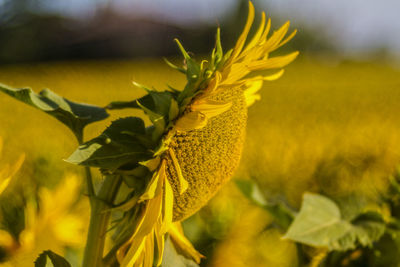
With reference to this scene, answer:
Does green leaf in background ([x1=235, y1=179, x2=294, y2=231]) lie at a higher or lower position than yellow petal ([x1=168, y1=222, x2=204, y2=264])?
lower

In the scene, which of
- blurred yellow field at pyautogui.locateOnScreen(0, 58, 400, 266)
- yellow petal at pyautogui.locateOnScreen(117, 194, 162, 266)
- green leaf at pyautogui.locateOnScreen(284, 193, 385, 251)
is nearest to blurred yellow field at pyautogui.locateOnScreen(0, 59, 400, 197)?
blurred yellow field at pyautogui.locateOnScreen(0, 58, 400, 266)

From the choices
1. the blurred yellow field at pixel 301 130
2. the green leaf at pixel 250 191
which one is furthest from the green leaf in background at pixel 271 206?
the blurred yellow field at pixel 301 130

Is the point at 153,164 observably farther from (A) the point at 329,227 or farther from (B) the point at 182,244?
(A) the point at 329,227

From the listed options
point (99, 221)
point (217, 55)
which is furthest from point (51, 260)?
point (217, 55)

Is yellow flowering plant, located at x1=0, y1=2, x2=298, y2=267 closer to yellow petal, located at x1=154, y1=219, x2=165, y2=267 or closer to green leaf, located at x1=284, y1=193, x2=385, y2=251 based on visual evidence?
yellow petal, located at x1=154, y1=219, x2=165, y2=267

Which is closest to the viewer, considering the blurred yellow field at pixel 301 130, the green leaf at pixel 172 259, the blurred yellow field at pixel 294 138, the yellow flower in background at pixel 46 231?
the green leaf at pixel 172 259

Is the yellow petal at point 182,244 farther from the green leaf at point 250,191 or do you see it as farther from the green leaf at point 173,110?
the green leaf at point 250,191
